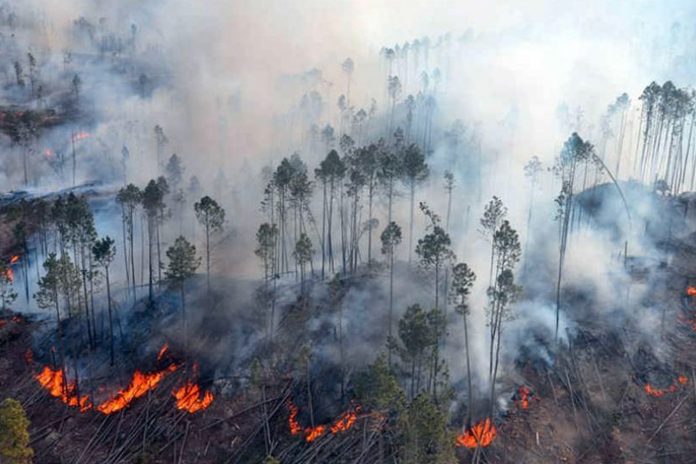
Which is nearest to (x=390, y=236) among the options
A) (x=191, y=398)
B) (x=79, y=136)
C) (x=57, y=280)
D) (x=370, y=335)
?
(x=370, y=335)

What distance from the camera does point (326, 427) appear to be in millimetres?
69750

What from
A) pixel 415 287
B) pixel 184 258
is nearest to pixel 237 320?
pixel 184 258

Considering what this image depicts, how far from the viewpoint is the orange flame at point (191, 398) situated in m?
74.7

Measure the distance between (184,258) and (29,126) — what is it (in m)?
114

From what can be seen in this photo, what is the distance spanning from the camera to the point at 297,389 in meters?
75.1

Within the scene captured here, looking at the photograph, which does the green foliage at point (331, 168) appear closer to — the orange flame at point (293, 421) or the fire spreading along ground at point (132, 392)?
the fire spreading along ground at point (132, 392)

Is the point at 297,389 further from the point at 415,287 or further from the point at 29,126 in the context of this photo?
the point at 29,126

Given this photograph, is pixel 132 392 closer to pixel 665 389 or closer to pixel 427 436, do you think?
pixel 427 436

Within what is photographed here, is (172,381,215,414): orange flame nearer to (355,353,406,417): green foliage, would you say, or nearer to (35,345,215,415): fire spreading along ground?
(35,345,215,415): fire spreading along ground

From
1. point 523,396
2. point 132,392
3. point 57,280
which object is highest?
point 57,280

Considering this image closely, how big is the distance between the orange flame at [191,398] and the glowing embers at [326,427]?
12335 mm

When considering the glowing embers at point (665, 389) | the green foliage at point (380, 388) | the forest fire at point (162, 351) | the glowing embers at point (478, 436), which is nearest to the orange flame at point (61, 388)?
the forest fire at point (162, 351)

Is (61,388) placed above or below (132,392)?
below

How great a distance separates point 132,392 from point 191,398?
30.7 ft
